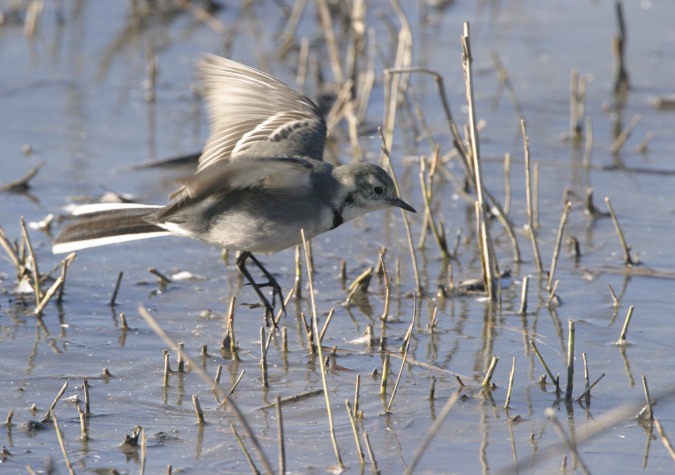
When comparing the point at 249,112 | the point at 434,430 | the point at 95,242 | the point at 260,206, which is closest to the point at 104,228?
the point at 95,242

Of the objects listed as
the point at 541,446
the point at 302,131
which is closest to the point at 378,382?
the point at 541,446

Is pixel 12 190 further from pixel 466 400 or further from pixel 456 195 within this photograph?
pixel 466 400

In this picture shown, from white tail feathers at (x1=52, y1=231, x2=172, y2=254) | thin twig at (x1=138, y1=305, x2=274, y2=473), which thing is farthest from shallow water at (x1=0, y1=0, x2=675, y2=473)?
thin twig at (x1=138, y1=305, x2=274, y2=473)

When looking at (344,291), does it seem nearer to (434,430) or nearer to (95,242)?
(95,242)

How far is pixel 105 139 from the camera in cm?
936

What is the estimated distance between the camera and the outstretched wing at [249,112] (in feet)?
19.8

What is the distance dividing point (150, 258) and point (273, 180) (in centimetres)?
193

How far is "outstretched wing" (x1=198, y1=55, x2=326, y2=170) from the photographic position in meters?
6.03

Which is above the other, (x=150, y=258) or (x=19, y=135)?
(x=19, y=135)

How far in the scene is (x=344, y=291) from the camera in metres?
6.53

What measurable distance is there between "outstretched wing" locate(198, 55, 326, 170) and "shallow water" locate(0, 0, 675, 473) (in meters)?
0.41

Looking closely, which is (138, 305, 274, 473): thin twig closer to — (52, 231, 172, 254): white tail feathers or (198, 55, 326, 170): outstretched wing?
(52, 231, 172, 254): white tail feathers

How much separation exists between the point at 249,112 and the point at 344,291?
114 cm

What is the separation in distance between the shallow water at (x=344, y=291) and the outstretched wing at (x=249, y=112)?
1.33 feet
